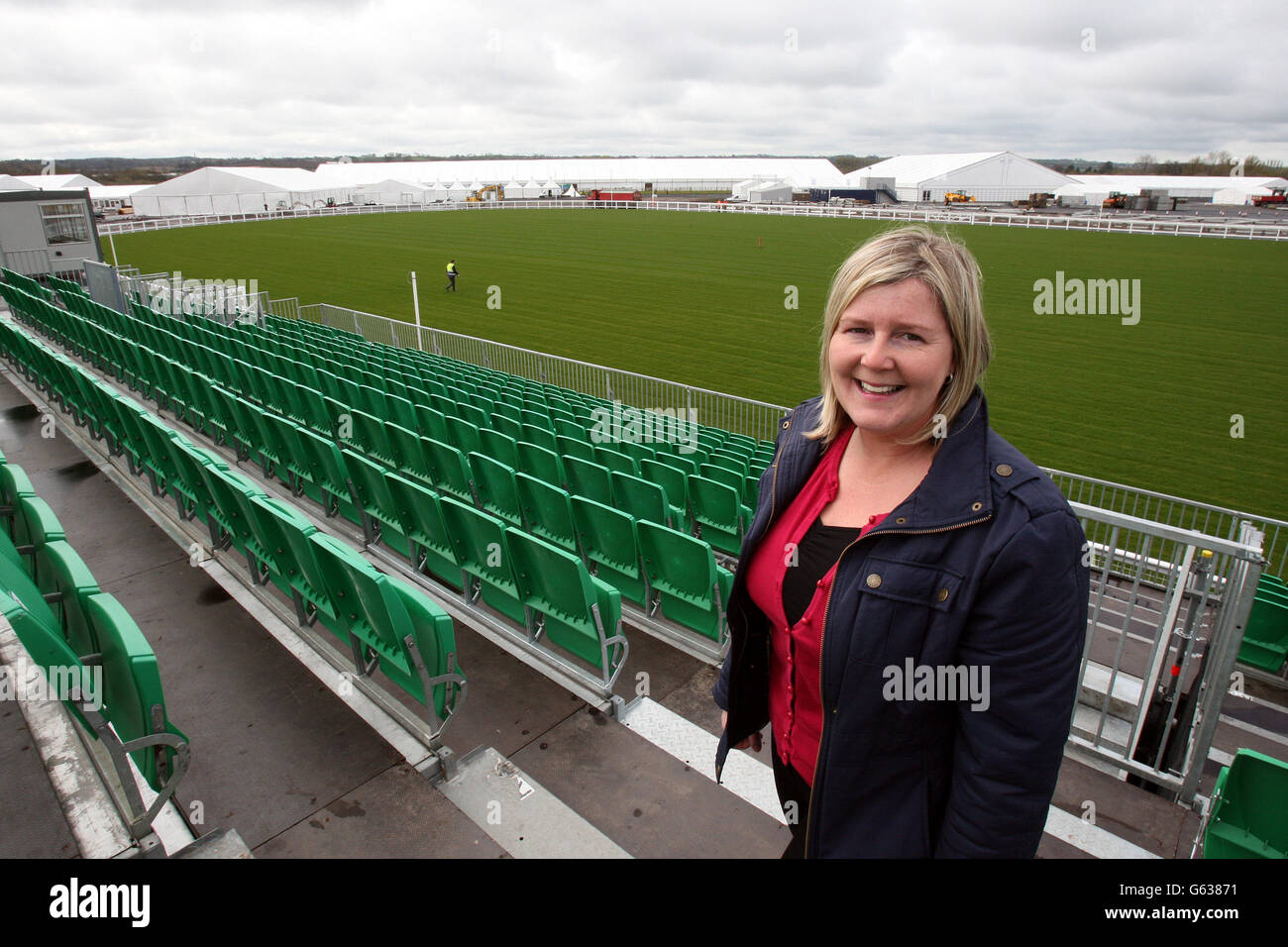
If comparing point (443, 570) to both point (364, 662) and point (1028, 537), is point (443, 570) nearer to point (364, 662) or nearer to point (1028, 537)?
point (364, 662)

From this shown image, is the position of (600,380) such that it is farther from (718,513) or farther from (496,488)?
(496,488)

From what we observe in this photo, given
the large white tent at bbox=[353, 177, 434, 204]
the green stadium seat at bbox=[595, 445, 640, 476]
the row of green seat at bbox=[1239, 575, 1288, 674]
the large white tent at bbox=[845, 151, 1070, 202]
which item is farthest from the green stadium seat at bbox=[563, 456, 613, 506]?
the large white tent at bbox=[845, 151, 1070, 202]

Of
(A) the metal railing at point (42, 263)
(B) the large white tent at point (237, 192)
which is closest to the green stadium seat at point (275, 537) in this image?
(A) the metal railing at point (42, 263)

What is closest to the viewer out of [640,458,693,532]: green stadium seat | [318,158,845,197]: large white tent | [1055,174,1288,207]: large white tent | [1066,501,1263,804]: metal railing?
[1066,501,1263,804]: metal railing

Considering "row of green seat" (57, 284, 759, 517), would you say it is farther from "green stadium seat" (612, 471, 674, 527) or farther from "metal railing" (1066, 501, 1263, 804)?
"metal railing" (1066, 501, 1263, 804)

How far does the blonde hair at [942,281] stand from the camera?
1.54 metres

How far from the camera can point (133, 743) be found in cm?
253

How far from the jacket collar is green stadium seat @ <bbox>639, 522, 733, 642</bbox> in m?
2.60

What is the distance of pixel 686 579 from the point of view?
4414mm

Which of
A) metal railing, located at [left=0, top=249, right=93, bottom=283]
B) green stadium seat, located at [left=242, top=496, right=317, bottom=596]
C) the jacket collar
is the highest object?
metal railing, located at [left=0, top=249, right=93, bottom=283]

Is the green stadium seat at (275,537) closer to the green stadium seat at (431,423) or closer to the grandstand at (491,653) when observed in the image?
the grandstand at (491,653)

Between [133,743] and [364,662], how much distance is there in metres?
1.31

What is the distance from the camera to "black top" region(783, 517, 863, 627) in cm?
173

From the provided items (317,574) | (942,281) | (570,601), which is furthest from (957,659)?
(317,574)
